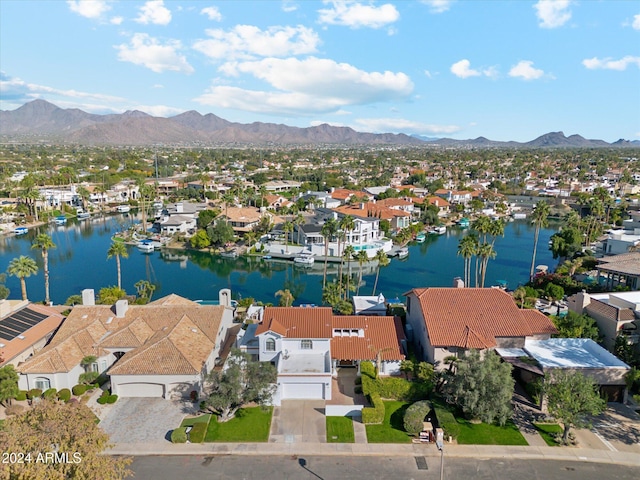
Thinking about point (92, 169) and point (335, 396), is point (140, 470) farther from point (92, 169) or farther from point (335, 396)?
point (92, 169)

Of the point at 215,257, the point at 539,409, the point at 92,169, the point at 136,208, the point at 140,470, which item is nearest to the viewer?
the point at 140,470

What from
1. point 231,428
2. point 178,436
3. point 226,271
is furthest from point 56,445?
point 226,271

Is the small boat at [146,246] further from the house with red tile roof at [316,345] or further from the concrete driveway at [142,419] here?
the concrete driveway at [142,419]

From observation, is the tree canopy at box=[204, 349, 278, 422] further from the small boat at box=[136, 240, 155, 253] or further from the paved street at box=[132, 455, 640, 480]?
the small boat at box=[136, 240, 155, 253]

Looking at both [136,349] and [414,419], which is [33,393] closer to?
[136,349]

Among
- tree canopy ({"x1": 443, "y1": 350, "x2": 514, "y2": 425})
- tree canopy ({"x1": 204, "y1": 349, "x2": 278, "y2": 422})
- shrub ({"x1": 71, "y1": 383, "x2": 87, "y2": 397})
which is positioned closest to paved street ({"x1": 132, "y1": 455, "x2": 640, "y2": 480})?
tree canopy ({"x1": 443, "y1": 350, "x2": 514, "y2": 425})

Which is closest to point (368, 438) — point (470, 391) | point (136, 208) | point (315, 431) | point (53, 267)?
point (315, 431)
